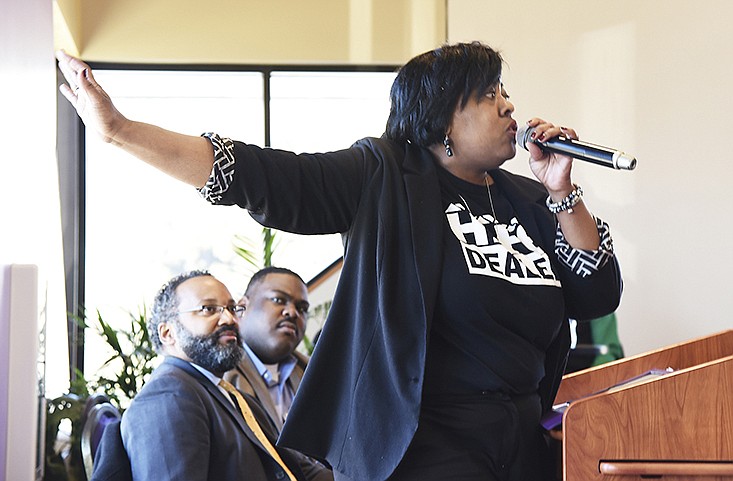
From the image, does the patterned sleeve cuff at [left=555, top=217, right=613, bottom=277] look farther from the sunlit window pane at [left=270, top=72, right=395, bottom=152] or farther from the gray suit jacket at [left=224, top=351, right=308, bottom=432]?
the sunlit window pane at [left=270, top=72, right=395, bottom=152]

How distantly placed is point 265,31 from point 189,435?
12.8 feet

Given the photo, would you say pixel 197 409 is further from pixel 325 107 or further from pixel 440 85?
pixel 325 107

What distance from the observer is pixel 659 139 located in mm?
6270

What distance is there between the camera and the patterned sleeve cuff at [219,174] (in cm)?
160

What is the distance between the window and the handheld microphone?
4.31 metres

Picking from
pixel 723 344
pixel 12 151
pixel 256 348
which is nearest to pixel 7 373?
pixel 12 151

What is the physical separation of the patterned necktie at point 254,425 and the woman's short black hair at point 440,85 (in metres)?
1.43

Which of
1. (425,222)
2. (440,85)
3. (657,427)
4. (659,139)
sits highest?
(659,139)

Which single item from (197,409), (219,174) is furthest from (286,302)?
(219,174)

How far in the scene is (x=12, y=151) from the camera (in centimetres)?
322

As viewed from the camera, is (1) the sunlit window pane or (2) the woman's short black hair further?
(1) the sunlit window pane

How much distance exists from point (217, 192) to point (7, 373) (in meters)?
1.80

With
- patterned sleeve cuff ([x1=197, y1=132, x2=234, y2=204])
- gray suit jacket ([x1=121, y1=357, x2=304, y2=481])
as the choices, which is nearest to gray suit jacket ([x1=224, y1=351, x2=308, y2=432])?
gray suit jacket ([x1=121, y1=357, x2=304, y2=481])

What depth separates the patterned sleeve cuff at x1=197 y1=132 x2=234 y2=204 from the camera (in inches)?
63.0
